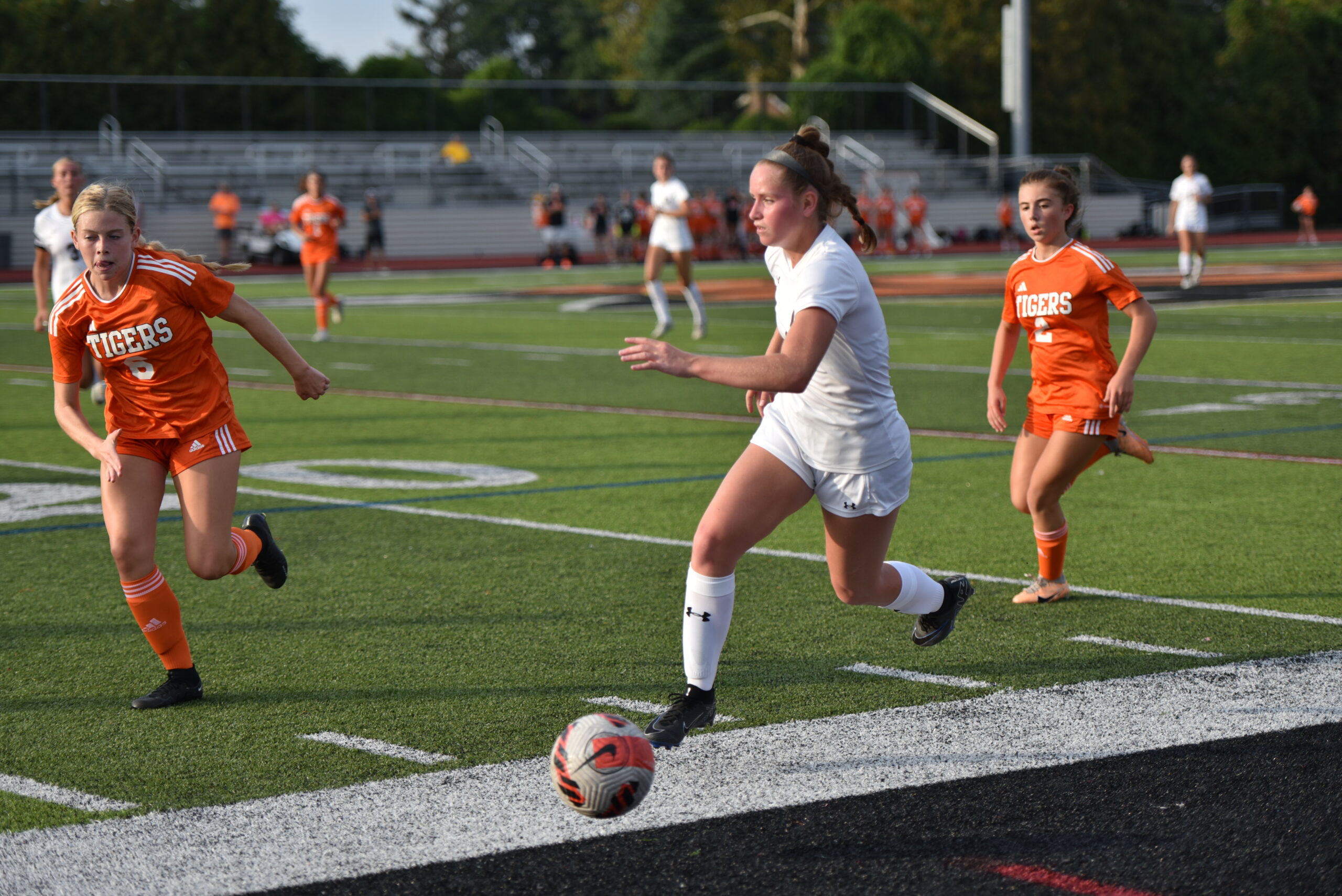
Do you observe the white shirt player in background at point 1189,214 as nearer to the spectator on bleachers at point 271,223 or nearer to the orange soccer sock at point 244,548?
the orange soccer sock at point 244,548

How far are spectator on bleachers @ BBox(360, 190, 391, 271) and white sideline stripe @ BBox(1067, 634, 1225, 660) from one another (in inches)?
1483

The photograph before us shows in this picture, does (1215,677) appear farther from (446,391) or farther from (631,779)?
(446,391)

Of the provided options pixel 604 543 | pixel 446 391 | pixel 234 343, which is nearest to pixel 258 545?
pixel 604 543

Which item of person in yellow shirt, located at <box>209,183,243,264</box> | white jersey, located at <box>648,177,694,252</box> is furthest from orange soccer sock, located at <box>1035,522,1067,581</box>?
person in yellow shirt, located at <box>209,183,243,264</box>

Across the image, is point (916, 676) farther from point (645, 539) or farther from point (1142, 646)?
point (645, 539)

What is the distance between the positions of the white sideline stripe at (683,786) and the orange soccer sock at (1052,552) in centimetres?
126

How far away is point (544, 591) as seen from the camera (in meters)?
7.08

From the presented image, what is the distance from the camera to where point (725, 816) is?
4262mm

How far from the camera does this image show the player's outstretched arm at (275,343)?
5.59 m

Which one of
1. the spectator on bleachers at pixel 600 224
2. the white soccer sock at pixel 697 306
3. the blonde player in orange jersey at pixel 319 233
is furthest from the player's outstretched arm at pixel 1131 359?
the spectator on bleachers at pixel 600 224

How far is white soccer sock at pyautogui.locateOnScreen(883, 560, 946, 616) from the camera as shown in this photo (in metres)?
5.40

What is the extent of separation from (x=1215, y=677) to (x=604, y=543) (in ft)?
11.1

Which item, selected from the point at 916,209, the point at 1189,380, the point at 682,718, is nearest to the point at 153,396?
the point at 682,718

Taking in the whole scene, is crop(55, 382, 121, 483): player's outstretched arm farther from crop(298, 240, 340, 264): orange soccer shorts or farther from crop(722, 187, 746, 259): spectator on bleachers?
crop(722, 187, 746, 259): spectator on bleachers
